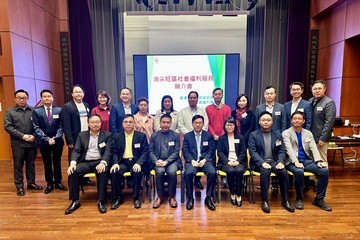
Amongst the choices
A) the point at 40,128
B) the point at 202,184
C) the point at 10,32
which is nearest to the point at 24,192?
the point at 40,128

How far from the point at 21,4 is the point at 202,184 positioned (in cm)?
466

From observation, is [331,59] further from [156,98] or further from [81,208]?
[81,208]

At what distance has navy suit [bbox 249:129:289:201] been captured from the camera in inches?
111

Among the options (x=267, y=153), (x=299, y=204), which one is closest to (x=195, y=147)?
(x=267, y=153)

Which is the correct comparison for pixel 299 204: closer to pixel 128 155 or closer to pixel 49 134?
pixel 128 155

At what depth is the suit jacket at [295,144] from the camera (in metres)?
2.94

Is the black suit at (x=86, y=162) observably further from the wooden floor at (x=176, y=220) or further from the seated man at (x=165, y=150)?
the seated man at (x=165, y=150)

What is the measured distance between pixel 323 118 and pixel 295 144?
0.52 meters

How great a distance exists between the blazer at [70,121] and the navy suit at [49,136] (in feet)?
0.50

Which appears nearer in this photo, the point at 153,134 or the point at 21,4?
the point at 153,134

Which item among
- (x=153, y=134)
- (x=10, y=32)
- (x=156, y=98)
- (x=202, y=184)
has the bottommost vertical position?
(x=202, y=184)

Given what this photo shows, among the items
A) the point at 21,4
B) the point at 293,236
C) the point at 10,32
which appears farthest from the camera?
the point at 21,4

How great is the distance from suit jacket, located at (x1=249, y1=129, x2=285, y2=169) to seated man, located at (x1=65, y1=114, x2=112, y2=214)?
1778 millimetres

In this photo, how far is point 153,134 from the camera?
3154 millimetres
